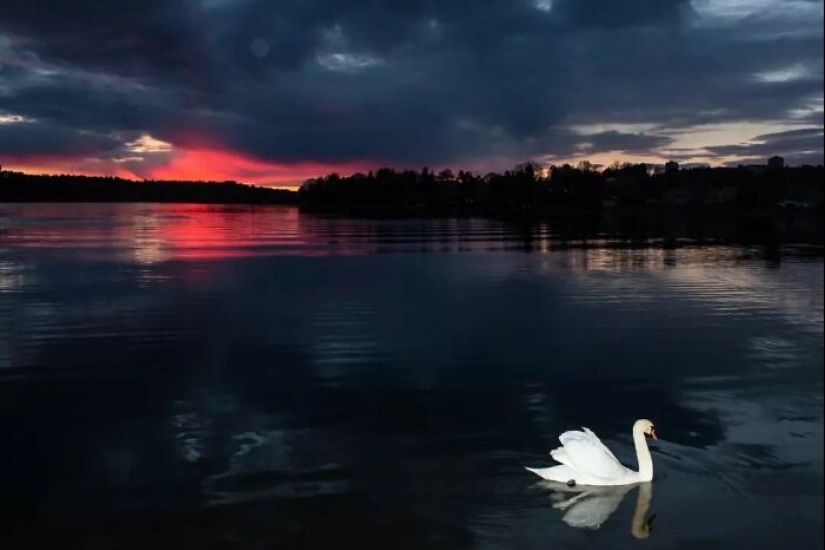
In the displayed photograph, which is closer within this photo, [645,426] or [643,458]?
[643,458]

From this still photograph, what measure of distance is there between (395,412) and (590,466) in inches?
179

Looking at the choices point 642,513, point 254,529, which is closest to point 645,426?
point 642,513

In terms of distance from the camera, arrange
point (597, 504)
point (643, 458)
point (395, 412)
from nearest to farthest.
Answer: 1. point (597, 504)
2. point (643, 458)
3. point (395, 412)

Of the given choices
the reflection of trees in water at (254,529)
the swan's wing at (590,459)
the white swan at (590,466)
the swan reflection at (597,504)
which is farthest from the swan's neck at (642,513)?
the reflection of trees in water at (254,529)

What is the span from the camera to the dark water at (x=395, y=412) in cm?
1029

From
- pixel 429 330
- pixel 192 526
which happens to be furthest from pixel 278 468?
pixel 429 330

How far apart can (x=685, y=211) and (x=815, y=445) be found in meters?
151

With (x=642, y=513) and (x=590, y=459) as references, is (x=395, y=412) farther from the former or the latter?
(x=642, y=513)

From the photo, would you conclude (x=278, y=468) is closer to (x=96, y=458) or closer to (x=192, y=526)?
(x=192, y=526)

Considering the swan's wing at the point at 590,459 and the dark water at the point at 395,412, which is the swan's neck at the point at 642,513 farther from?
the swan's wing at the point at 590,459

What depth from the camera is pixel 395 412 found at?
577 inches

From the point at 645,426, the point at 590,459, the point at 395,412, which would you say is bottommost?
the point at 395,412

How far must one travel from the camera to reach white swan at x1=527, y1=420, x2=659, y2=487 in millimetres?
11016

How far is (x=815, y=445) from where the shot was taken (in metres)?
12.7
